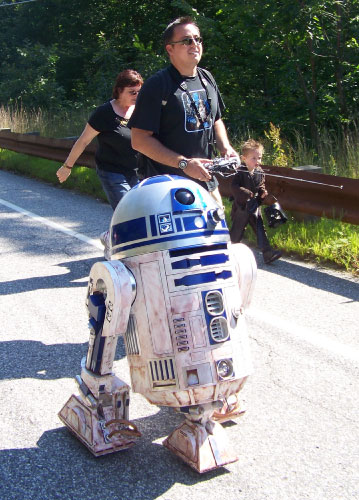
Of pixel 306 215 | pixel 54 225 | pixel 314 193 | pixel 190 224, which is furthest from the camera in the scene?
pixel 54 225

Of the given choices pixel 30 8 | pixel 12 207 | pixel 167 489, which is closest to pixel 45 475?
pixel 167 489

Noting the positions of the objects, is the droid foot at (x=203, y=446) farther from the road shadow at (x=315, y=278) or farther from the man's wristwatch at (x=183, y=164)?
the road shadow at (x=315, y=278)

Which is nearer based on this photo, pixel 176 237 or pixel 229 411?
pixel 176 237

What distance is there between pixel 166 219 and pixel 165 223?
20mm

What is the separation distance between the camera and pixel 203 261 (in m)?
3.38

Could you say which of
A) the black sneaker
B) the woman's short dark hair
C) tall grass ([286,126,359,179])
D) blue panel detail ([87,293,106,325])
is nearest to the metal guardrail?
the black sneaker

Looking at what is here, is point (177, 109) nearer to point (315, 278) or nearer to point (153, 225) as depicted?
point (153, 225)

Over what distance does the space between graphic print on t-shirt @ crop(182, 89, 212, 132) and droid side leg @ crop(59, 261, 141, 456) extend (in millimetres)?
1369

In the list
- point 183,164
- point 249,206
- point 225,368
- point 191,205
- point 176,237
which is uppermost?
point 183,164

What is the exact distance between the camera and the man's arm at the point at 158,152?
4.06 metres

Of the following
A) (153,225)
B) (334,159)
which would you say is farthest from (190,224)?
(334,159)

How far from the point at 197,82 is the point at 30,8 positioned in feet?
94.5

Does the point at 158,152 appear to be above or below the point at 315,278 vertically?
above

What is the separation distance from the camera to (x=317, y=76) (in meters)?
12.7
